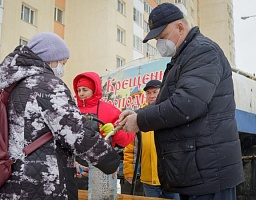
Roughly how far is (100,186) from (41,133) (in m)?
0.64

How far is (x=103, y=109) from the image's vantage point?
364 cm

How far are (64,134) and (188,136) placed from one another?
2.33 feet

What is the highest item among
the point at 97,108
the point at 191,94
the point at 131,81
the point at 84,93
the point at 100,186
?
the point at 131,81

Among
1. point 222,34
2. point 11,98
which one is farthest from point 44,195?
point 222,34

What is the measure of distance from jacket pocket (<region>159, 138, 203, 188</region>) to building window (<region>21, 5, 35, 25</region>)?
1639 cm

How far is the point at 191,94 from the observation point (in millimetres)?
1976

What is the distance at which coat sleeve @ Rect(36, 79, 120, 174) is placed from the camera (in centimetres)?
192

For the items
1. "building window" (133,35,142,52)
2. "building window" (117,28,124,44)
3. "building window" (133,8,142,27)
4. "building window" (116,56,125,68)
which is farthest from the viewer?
"building window" (133,8,142,27)

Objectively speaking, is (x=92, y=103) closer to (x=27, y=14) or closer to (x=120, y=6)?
(x=27, y=14)

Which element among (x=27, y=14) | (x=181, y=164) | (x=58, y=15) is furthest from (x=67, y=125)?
(x=58, y=15)

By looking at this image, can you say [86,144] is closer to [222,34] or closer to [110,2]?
[110,2]

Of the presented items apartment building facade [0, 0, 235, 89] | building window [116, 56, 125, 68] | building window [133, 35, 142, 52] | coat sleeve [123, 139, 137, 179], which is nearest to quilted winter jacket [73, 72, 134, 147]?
coat sleeve [123, 139, 137, 179]

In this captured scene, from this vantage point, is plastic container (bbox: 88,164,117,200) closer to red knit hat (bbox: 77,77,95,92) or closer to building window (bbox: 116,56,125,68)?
red knit hat (bbox: 77,77,95,92)

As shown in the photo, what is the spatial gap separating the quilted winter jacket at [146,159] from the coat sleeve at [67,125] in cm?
203
